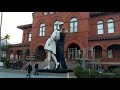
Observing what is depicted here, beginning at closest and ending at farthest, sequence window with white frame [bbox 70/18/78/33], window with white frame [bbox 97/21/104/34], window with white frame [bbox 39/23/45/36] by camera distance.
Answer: window with white frame [bbox 97/21/104/34], window with white frame [bbox 70/18/78/33], window with white frame [bbox 39/23/45/36]

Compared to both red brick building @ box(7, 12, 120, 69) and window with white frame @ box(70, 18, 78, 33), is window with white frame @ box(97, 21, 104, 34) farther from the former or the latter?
window with white frame @ box(70, 18, 78, 33)

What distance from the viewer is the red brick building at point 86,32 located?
23031 mm

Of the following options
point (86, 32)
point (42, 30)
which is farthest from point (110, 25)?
point (42, 30)

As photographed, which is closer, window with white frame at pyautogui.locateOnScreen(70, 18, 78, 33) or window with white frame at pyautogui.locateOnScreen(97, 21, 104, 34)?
window with white frame at pyautogui.locateOnScreen(97, 21, 104, 34)

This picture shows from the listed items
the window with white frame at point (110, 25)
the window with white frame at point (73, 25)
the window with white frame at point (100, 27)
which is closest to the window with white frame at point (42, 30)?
the window with white frame at point (73, 25)

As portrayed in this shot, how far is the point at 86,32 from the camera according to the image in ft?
79.0

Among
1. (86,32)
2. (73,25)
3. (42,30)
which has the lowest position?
(86,32)

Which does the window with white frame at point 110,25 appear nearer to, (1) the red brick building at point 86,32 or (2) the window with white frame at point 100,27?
(1) the red brick building at point 86,32

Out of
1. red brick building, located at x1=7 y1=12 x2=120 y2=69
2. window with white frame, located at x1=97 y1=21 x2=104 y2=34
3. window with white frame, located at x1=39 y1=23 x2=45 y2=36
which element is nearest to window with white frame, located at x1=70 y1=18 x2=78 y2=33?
red brick building, located at x1=7 y1=12 x2=120 y2=69

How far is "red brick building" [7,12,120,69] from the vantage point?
23.0 meters

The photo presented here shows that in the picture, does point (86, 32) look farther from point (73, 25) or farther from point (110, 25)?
point (110, 25)

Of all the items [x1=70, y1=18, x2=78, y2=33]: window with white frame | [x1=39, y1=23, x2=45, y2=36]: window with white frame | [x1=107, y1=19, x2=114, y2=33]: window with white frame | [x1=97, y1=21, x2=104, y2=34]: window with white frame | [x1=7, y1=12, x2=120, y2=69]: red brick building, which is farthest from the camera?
[x1=39, y1=23, x2=45, y2=36]: window with white frame
